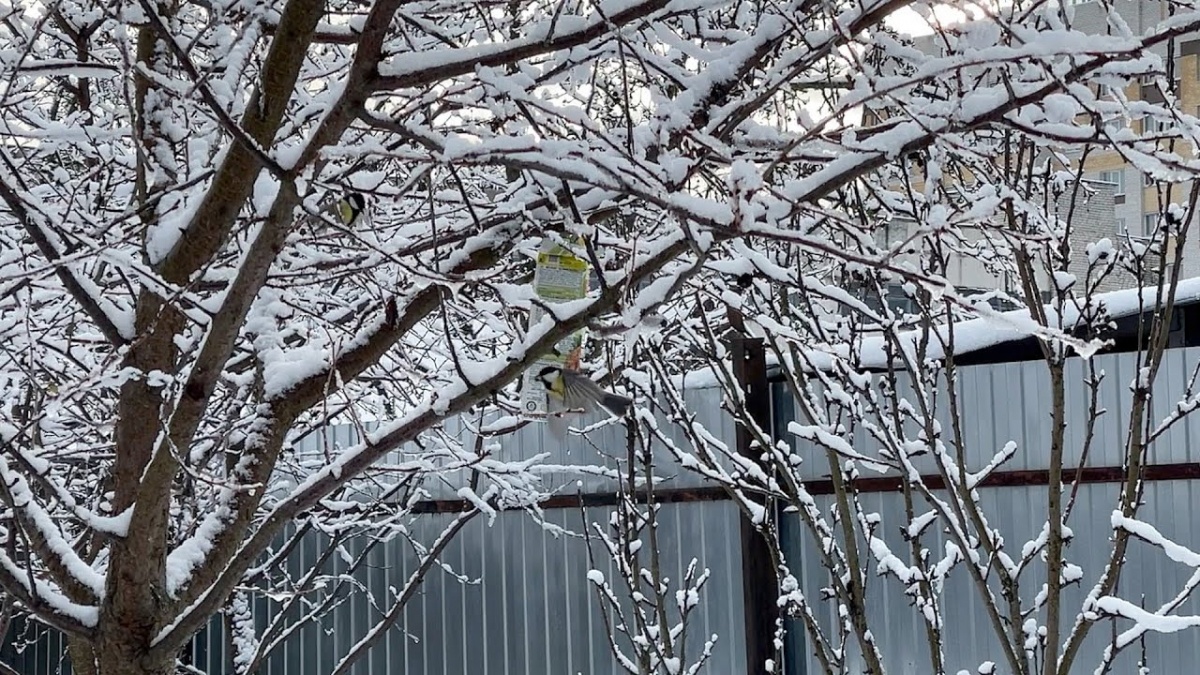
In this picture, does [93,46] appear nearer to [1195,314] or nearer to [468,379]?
[468,379]

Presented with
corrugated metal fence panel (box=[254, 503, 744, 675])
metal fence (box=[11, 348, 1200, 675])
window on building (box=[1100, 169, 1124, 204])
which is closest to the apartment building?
window on building (box=[1100, 169, 1124, 204])

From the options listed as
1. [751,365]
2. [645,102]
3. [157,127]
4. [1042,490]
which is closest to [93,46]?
[157,127]

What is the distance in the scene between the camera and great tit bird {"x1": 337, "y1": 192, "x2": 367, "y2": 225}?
2.06 meters

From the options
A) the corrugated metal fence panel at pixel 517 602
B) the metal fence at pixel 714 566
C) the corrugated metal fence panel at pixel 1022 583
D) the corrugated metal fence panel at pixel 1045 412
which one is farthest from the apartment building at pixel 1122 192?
the corrugated metal fence panel at pixel 517 602

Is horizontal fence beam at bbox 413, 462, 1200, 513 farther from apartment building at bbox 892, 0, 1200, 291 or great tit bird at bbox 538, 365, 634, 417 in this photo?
great tit bird at bbox 538, 365, 634, 417

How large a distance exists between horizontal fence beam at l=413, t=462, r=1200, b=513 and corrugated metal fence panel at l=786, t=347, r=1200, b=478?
26 mm

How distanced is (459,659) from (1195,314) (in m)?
3.46

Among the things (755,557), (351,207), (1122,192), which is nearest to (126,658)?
(351,207)

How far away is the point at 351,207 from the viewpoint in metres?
2.06

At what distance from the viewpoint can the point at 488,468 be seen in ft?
16.1

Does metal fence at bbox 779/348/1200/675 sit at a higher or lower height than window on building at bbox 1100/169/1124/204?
lower

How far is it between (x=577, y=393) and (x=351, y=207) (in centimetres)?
53

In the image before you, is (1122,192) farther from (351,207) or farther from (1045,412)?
(351,207)

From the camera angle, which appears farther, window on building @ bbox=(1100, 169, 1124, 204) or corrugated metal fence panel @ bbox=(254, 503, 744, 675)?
window on building @ bbox=(1100, 169, 1124, 204)
